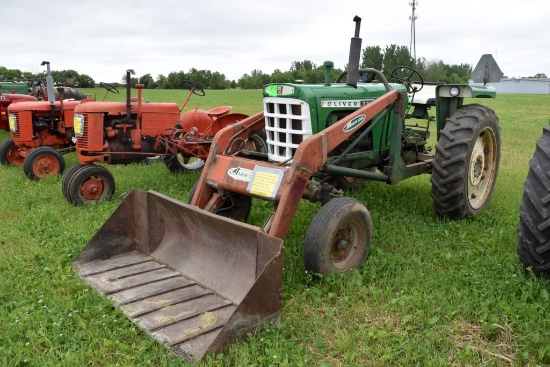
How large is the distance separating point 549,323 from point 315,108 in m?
2.48

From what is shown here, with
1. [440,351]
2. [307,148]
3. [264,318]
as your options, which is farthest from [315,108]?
[440,351]

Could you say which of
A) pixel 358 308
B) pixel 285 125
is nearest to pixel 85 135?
pixel 285 125

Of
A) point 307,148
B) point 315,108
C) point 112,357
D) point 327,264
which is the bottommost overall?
point 112,357

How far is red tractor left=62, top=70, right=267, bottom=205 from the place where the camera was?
248 inches

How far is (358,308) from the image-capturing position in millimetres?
3568

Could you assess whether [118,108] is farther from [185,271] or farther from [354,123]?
[354,123]

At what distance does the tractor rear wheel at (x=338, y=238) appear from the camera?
3799mm

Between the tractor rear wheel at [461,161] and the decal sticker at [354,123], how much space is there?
116 cm

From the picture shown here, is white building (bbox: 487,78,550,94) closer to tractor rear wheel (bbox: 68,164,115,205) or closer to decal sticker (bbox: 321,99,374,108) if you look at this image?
decal sticker (bbox: 321,99,374,108)

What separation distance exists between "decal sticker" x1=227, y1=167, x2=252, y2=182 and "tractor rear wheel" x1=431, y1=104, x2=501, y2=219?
2.10 meters

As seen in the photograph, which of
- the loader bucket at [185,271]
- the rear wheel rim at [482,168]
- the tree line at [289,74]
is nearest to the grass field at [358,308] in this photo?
the loader bucket at [185,271]

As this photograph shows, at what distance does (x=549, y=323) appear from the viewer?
3.28 metres

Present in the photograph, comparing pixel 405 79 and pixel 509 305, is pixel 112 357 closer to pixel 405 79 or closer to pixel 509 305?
pixel 509 305

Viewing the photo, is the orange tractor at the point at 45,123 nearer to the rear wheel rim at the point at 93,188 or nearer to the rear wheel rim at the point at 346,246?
the rear wheel rim at the point at 93,188
